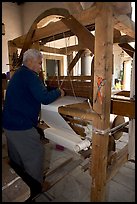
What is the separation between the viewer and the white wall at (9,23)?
5057 millimetres

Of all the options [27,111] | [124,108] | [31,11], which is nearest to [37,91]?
[27,111]

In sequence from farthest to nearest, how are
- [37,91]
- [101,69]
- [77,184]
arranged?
[77,184] → [37,91] → [101,69]

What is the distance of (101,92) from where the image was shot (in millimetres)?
1287

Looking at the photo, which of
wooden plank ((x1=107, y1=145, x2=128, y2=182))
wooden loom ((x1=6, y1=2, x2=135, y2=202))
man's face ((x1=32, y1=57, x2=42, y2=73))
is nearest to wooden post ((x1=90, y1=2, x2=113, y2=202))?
wooden loom ((x1=6, y1=2, x2=135, y2=202))

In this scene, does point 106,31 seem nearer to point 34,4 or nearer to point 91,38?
point 91,38

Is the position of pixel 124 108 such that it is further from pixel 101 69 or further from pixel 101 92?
pixel 101 69

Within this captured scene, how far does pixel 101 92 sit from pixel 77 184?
135 centimetres

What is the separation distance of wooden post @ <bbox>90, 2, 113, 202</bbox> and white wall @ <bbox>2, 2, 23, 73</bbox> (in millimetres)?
4363

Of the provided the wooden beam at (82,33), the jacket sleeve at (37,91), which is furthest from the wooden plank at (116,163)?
the wooden beam at (82,33)

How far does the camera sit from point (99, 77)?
4.22ft

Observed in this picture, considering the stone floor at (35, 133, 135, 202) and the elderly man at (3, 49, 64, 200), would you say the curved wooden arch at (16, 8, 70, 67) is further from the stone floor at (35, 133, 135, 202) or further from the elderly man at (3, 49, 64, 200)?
the stone floor at (35, 133, 135, 202)

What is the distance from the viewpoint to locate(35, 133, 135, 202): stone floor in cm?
184

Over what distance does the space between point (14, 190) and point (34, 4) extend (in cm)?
527

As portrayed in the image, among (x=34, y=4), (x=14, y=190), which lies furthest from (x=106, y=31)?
(x=34, y=4)
